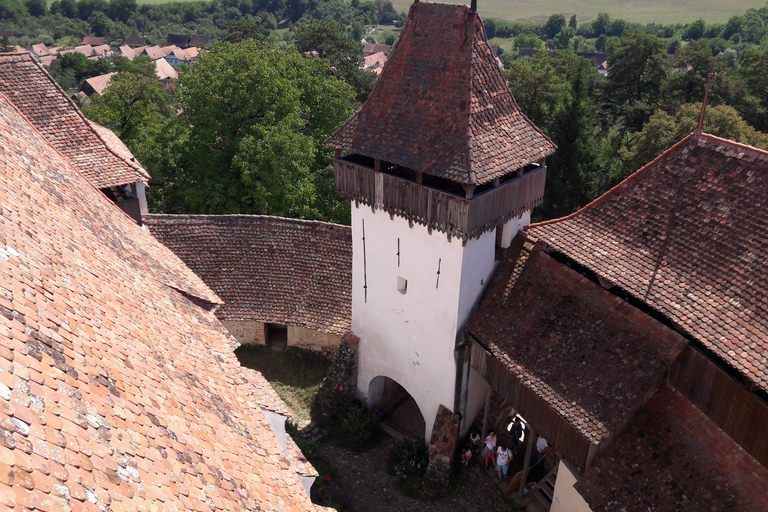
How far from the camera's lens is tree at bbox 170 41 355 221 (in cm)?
2788

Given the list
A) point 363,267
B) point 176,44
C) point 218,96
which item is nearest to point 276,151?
point 218,96

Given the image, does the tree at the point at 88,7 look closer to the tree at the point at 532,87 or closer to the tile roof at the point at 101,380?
the tree at the point at 532,87

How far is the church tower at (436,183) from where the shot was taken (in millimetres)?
14875

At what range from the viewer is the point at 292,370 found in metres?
22.0

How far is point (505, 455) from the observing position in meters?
17.2

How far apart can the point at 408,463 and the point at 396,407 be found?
2935 mm

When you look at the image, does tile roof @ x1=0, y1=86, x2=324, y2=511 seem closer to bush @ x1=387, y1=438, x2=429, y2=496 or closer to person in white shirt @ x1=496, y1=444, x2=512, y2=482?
bush @ x1=387, y1=438, x2=429, y2=496

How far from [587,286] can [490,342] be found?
2.74 m

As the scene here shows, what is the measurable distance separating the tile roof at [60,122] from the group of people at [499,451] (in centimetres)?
1345

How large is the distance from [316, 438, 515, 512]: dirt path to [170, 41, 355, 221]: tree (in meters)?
13.1

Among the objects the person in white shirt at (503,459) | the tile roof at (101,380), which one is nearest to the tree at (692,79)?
the person in white shirt at (503,459)

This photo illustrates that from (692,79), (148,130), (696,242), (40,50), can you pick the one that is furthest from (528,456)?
(40,50)

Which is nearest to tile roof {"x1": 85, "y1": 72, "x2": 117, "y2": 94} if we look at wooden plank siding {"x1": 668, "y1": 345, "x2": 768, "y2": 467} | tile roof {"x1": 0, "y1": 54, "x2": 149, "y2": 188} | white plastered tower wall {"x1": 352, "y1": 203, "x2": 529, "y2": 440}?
tile roof {"x1": 0, "y1": 54, "x2": 149, "y2": 188}

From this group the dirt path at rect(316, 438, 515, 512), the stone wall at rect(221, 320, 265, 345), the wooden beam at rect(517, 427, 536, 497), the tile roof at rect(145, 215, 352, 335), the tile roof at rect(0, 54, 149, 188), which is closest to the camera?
the wooden beam at rect(517, 427, 536, 497)
